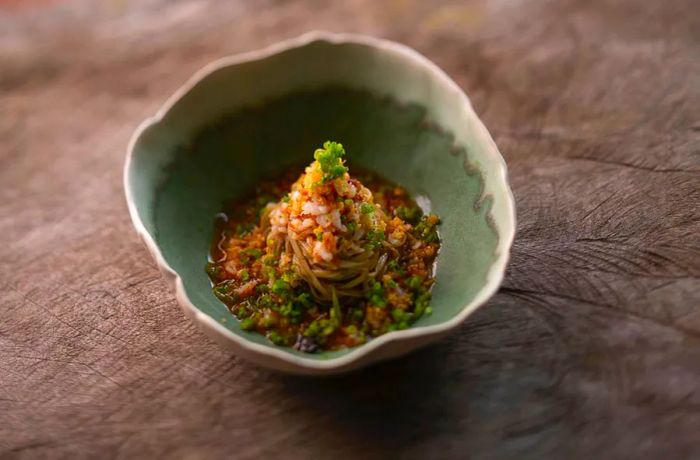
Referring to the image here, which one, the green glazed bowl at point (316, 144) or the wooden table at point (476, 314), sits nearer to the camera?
the wooden table at point (476, 314)

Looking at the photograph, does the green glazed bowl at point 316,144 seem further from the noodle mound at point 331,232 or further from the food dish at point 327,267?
the noodle mound at point 331,232

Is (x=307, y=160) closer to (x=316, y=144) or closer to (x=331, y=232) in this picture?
(x=316, y=144)

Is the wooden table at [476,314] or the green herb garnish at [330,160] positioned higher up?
the green herb garnish at [330,160]

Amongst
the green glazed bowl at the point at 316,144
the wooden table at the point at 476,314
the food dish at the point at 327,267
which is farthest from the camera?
the green glazed bowl at the point at 316,144

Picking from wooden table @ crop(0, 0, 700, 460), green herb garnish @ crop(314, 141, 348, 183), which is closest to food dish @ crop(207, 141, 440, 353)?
green herb garnish @ crop(314, 141, 348, 183)

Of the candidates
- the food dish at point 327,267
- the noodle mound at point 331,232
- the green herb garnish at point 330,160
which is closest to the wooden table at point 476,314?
the food dish at point 327,267

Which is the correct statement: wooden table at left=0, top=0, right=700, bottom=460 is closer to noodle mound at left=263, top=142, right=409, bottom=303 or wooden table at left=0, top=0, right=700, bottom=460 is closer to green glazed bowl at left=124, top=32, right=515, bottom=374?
green glazed bowl at left=124, top=32, right=515, bottom=374
